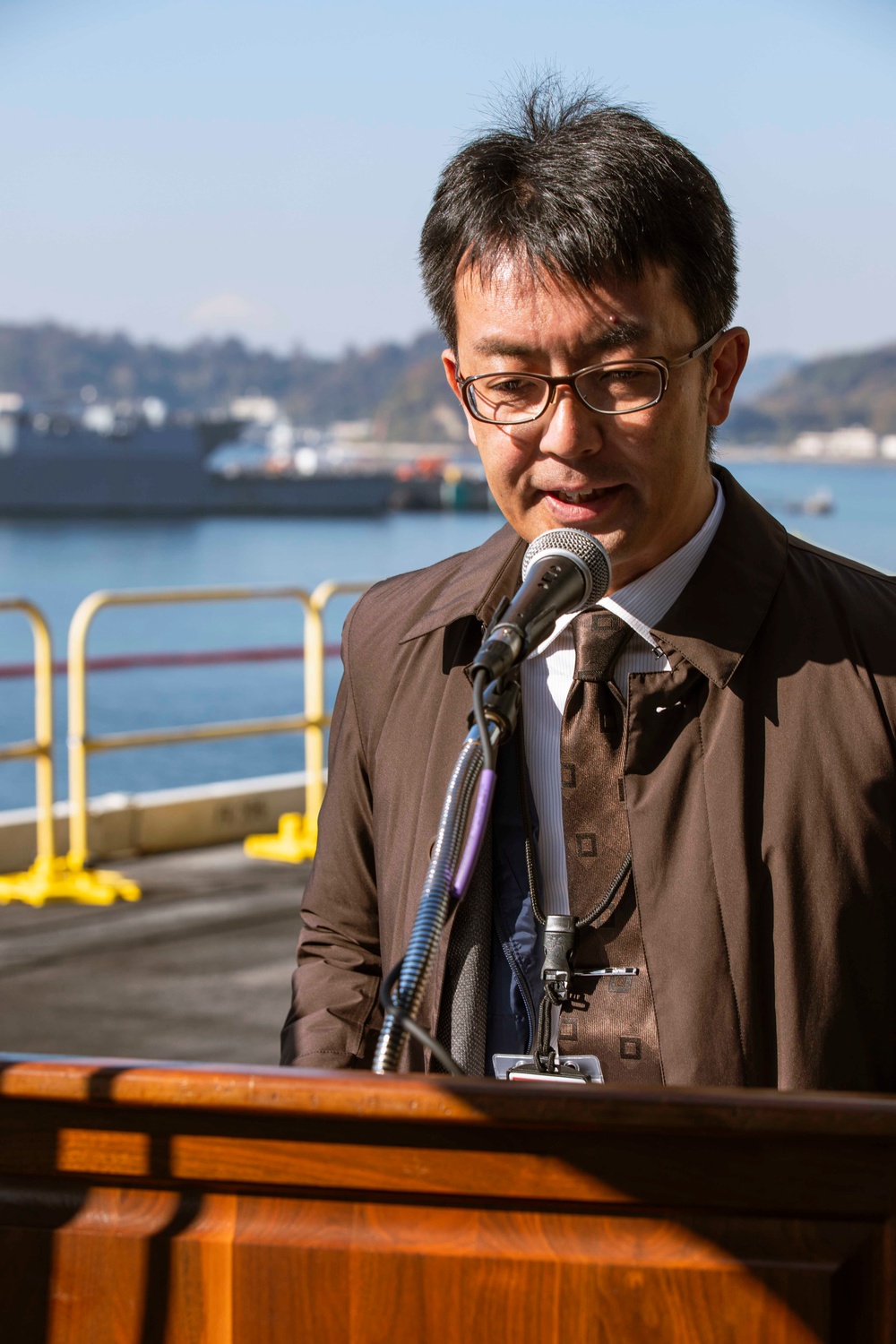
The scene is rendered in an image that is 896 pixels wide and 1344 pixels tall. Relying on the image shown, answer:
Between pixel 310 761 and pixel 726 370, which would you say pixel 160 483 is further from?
pixel 726 370

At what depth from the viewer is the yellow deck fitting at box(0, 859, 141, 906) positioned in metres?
6.05

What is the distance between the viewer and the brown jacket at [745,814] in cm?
147

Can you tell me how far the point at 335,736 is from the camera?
6.21ft

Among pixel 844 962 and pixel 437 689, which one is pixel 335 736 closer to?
pixel 437 689

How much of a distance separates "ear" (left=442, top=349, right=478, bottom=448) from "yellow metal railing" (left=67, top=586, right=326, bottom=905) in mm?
4190

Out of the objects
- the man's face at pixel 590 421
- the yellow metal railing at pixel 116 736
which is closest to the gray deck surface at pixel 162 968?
the yellow metal railing at pixel 116 736

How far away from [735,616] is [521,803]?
0.96ft

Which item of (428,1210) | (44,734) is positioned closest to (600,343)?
(428,1210)

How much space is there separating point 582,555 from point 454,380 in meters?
0.46

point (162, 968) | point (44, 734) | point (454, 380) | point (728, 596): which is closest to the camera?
point (728, 596)

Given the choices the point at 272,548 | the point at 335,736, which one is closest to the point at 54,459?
the point at 272,548

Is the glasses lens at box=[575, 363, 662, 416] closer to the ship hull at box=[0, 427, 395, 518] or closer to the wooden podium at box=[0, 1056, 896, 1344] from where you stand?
the wooden podium at box=[0, 1056, 896, 1344]

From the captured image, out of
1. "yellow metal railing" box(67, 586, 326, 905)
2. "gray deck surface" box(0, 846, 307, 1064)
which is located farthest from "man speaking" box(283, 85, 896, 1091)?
"yellow metal railing" box(67, 586, 326, 905)

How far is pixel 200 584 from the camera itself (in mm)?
60625
